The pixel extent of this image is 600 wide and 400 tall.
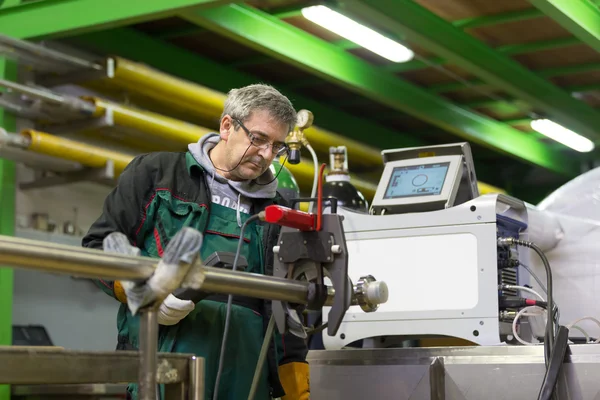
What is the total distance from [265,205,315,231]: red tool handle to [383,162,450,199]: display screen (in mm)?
786

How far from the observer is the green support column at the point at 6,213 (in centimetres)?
400

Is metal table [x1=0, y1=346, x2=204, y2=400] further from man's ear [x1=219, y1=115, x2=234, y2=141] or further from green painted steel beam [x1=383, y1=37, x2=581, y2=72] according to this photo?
green painted steel beam [x1=383, y1=37, x2=581, y2=72]

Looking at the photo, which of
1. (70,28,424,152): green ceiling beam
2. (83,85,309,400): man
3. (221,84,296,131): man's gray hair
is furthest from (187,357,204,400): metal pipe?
(70,28,424,152): green ceiling beam

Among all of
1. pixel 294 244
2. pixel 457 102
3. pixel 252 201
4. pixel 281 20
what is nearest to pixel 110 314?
pixel 281 20

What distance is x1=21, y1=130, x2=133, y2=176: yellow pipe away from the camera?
3967 mm

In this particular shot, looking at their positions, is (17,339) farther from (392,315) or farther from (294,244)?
(294,244)

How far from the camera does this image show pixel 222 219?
1872mm

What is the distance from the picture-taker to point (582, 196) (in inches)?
99.8

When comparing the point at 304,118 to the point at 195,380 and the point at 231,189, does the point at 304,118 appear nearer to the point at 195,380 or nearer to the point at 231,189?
the point at 231,189

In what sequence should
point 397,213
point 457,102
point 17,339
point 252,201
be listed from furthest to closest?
point 457,102
point 17,339
point 397,213
point 252,201

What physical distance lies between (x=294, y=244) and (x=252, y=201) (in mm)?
565

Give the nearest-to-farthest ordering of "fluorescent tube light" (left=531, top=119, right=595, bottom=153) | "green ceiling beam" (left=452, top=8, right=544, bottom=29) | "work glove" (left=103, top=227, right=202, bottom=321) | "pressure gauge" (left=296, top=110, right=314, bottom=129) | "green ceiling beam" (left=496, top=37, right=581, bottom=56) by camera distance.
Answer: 1. "work glove" (left=103, top=227, right=202, bottom=321)
2. "pressure gauge" (left=296, top=110, right=314, bottom=129)
3. "green ceiling beam" (left=452, top=8, right=544, bottom=29)
4. "green ceiling beam" (left=496, top=37, right=581, bottom=56)
5. "fluorescent tube light" (left=531, top=119, right=595, bottom=153)

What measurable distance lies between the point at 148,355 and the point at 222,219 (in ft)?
3.03

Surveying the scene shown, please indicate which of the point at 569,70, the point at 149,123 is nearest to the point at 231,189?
the point at 149,123
